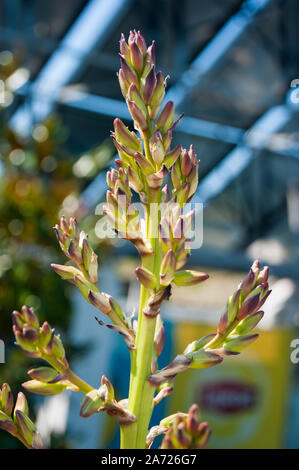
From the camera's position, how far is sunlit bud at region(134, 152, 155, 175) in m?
0.37

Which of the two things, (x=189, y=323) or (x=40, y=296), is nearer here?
(x=40, y=296)

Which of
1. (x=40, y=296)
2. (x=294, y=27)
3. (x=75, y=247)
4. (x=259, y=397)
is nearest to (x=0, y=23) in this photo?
(x=294, y=27)

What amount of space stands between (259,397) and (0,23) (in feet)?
14.0

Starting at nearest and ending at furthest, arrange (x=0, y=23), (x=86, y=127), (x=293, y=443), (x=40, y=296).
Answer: (x=40, y=296), (x=293, y=443), (x=0, y=23), (x=86, y=127)

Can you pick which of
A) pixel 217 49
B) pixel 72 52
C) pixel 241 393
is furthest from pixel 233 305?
pixel 217 49

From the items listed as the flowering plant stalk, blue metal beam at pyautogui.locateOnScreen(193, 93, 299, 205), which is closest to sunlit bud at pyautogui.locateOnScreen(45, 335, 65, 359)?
the flowering plant stalk

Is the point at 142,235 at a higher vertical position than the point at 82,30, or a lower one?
lower

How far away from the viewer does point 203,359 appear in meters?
0.36

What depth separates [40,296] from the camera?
96.2 inches

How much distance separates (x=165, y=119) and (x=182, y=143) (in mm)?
5956

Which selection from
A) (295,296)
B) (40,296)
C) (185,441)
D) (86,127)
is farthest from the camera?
(295,296)

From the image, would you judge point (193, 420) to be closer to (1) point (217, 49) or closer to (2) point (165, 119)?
(2) point (165, 119)

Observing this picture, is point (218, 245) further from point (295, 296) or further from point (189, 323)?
point (189, 323)
